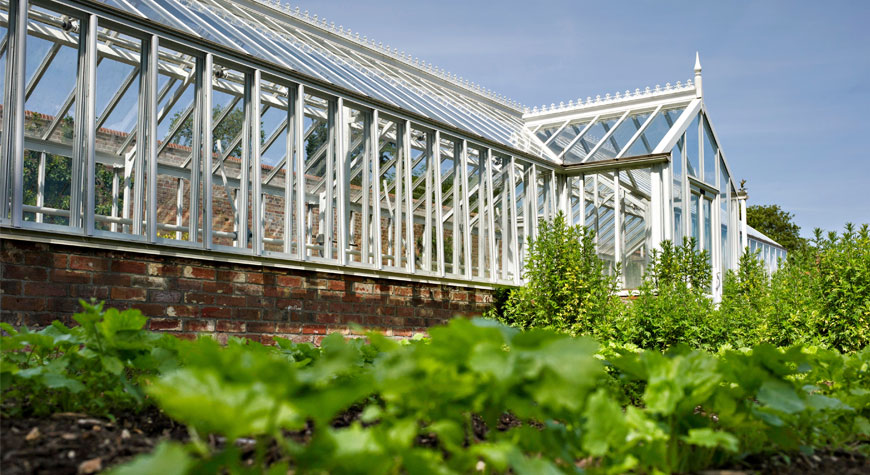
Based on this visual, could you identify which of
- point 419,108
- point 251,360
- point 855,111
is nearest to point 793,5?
point 419,108

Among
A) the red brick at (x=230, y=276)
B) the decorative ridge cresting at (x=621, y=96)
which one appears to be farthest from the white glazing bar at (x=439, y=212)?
the decorative ridge cresting at (x=621, y=96)

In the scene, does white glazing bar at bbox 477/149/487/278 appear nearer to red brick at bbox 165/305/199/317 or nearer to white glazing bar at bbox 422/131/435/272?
white glazing bar at bbox 422/131/435/272

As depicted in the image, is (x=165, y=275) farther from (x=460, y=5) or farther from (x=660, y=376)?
(x=460, y=5)

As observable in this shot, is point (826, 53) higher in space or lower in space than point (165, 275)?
higher

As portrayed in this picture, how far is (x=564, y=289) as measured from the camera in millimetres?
7809

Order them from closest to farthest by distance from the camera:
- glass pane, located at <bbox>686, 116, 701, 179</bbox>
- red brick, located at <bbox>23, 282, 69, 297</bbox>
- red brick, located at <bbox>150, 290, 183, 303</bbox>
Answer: red brick, located at <bbox>23, 282, 69, 297</bbox>, red brick, located at <bbox>150, 290, 183, 303</bbox>, glass pane, located at <bbox>686, 116, 701, 179</bbox>

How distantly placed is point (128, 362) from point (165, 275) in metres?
3.40

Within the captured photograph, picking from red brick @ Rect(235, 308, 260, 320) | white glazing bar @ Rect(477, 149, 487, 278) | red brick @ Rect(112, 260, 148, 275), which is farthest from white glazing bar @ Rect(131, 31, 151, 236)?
white glazing bar @ Rect(477, 149, 487, 278)

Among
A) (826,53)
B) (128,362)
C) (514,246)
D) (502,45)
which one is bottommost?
(128,362)

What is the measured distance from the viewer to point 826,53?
1319cm

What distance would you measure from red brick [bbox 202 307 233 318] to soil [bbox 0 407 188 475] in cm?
359

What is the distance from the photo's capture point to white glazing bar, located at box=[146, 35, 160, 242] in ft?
17.1

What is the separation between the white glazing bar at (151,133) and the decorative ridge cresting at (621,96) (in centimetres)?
813

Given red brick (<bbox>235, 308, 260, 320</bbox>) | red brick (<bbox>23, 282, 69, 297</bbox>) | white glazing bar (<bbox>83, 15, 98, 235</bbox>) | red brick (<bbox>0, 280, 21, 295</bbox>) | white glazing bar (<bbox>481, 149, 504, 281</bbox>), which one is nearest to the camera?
red brick (<bbox>0, 280, 21, 295</bbox>)
